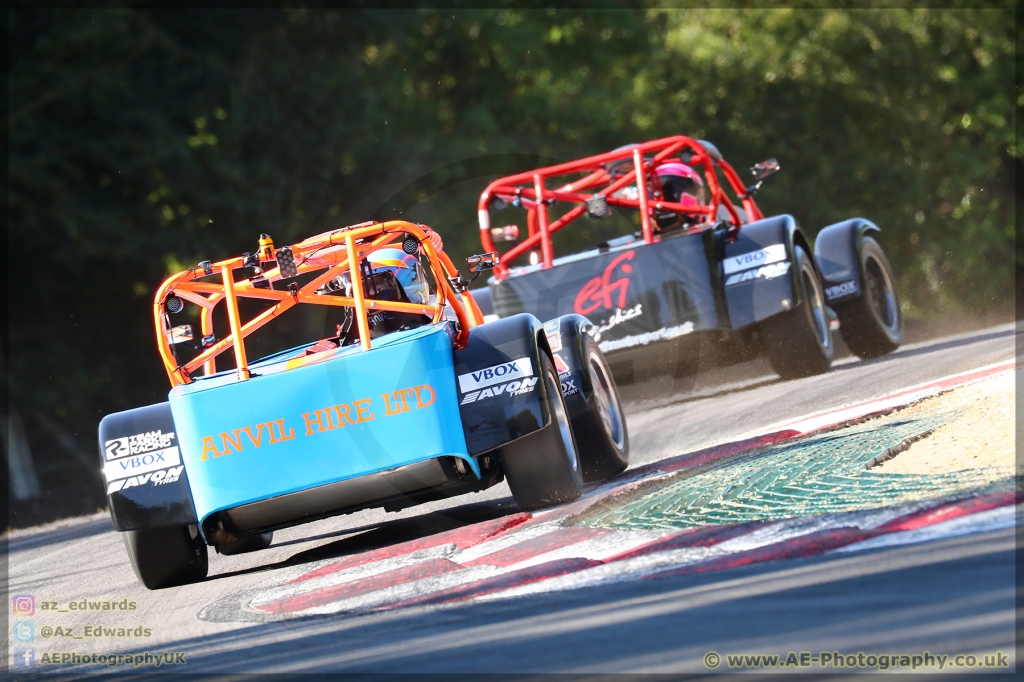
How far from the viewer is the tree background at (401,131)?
17.6 m

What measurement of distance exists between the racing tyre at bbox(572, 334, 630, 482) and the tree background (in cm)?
574

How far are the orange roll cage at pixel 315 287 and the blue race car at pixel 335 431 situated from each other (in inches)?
0.5

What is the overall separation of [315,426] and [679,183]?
18.5 ft

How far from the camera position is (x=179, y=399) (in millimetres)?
5707

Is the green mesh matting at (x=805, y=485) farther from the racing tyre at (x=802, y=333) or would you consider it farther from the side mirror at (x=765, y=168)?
the side mirror at (x=765, y=168)

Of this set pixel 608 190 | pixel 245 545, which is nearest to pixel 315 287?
pixel 245 545

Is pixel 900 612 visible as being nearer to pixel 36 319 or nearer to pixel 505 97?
pixel 36 319

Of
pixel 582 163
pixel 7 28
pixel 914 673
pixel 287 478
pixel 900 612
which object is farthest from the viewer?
pixel 7 28

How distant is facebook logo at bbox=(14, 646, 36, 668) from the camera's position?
4.75 metres

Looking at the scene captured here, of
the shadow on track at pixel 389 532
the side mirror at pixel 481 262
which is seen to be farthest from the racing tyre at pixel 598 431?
the side mirror at pixel 481 262

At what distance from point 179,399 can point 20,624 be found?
3.94 feet

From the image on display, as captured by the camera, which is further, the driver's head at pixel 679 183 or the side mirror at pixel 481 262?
the driver's head at pixel 679 183

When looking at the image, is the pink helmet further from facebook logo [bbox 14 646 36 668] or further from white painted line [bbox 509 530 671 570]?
facebook logo [bbox 14 646 36 668]

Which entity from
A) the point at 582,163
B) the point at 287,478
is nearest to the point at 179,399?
the point at 287,478
